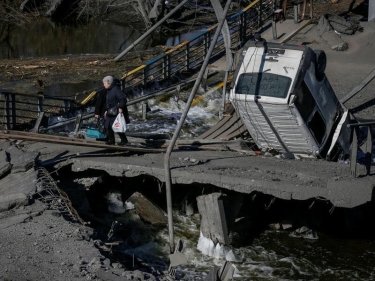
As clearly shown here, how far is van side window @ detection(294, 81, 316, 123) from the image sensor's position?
16188 millimetres

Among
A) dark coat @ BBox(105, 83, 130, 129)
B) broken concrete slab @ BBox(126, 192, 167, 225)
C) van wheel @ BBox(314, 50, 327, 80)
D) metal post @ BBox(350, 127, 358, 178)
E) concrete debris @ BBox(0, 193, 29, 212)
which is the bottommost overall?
broken concrete slab @ BBox(126, 192, 167, 225)

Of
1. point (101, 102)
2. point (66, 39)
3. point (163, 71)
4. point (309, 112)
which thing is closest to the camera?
point (101, 102)

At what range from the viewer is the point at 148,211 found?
662 inches

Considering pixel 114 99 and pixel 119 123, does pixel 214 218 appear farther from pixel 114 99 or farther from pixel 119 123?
pixel 114 99

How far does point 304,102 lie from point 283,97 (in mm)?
675

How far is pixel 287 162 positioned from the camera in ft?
53.6

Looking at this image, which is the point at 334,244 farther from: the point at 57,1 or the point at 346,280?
the point at 57,1

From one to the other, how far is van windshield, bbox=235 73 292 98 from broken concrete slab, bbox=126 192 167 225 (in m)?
3.03

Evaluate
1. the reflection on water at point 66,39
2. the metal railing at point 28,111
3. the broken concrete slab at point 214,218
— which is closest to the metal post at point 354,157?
the broken concrete slab at point 214,218

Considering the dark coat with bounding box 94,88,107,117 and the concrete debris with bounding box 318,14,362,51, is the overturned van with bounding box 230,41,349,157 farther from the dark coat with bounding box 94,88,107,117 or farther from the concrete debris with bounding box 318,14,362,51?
the concrete debris with bounding box 318,14,362,51

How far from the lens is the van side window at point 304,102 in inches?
637

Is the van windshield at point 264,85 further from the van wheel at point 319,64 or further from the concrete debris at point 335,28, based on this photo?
the concrete debris at point 335,28

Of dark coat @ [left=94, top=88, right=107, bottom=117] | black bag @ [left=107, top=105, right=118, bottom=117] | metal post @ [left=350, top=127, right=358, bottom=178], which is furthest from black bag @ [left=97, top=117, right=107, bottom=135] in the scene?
metal post @ [left=350, top=127, right=358, bottom=178]

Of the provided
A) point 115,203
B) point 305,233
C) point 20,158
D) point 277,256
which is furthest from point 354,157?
point 20,158
